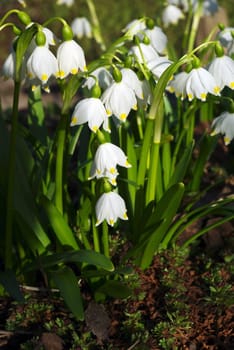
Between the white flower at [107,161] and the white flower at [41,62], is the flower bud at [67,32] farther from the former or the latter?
the white flower at [107,161]

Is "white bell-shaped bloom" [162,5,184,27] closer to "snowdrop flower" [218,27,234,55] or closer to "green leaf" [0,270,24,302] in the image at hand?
"snowdrop flower" [218,27,234,55]

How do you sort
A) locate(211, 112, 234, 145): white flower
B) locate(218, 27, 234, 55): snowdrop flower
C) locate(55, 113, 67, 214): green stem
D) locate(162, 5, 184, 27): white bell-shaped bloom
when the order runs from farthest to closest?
locate(162, 5, 184, 27): white bell-shaped bloom < locate(218, 27, 234, 55): snowdrop flower < locate(211, 112, 234, 145): white flower < locate(55, 113, 67, 214): green stem

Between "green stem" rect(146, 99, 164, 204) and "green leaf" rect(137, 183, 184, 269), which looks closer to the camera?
"green leaf" rect(137, 183, 184, 269)

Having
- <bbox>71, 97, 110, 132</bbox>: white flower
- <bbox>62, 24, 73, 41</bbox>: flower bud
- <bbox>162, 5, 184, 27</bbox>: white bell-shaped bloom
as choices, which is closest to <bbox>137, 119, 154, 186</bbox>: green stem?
<bbox>71, 97, 110, 132</bbox>: white flower

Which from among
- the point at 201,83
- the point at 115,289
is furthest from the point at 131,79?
the point at 115,289

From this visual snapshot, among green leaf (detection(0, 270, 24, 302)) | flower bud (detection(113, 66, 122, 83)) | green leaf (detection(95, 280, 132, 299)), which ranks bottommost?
green leaf (detection(95, 280, 132, 299))

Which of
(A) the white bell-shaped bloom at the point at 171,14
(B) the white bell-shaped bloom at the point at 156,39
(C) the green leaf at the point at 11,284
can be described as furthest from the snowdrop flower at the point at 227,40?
(C) the green leaf at the point at 11,284

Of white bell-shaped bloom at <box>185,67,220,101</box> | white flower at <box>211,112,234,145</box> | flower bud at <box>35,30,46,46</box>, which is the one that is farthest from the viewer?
white flower at <box>211,112,234,145</box>

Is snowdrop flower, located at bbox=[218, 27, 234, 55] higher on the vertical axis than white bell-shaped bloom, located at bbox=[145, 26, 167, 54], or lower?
lower
